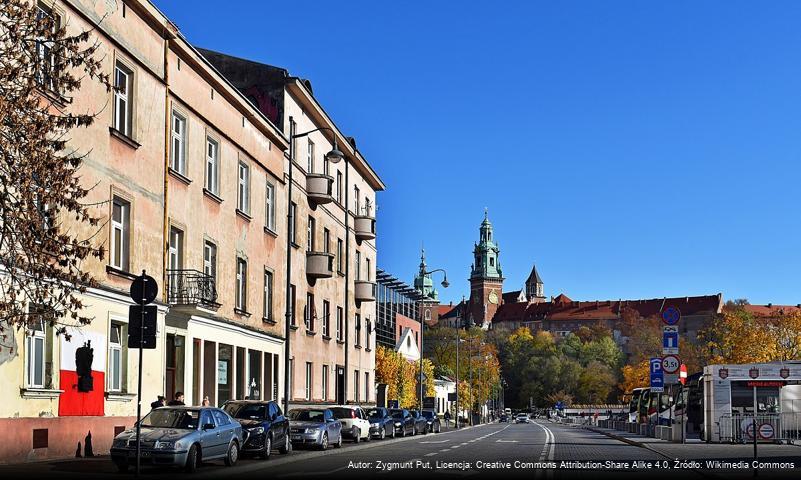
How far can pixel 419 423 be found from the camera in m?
58.6

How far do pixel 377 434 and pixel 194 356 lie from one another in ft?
44.3

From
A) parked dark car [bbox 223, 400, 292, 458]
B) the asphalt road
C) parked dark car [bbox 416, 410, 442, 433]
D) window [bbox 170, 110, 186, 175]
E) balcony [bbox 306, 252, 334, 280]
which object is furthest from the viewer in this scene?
parked dark car [bbox 416, 410, 442, 433]

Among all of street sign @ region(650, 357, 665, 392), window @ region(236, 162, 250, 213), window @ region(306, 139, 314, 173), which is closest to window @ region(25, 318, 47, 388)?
window @ region(236, 162, 250, 213)

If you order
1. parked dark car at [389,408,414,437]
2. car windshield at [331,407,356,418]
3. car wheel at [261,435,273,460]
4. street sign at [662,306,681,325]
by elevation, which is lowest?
parked dark car at [389,408,414,437]

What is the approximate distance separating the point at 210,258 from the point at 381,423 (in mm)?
13826

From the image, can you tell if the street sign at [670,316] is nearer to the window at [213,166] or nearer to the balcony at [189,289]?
the balcony at [189,289]

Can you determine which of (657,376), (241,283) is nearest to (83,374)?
(241,283)

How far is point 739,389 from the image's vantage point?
40.5 m

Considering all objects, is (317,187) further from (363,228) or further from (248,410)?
(248,410)

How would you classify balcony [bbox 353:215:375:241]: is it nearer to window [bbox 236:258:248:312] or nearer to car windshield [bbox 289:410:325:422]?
window [bbox 236:258:248:312]

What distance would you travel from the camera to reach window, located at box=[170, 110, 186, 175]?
32997 mm

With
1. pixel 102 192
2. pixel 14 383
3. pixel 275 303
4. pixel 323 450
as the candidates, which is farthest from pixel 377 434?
pixel 14 383

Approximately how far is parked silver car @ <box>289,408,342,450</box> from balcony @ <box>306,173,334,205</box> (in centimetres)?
1548

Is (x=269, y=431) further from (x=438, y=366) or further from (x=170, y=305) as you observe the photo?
(x=438, y=366)
